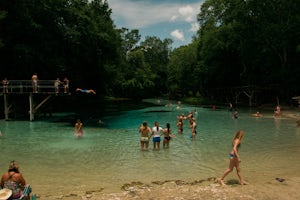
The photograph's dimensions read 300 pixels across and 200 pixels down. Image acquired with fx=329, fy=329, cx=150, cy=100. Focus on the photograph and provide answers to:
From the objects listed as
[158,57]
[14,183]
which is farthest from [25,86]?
[158,57]

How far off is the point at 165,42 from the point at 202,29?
69537 mm

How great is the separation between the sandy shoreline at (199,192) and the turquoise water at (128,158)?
818 mm

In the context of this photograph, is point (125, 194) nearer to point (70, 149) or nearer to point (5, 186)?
point (5, 186)

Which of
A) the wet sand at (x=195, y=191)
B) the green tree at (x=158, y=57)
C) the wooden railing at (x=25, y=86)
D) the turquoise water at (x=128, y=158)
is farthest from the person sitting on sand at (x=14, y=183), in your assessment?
the green tree at (x=158, y=57)

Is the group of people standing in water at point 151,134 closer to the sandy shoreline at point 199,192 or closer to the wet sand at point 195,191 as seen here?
the wet sand at point 195,191

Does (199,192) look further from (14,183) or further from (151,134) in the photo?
(151,134)

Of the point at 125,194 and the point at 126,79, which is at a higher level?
the point at 126,79

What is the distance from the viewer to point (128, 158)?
56.1 feet

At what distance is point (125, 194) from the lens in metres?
10.9

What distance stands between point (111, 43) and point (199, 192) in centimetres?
4955

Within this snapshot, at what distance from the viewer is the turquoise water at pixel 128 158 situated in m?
13.2

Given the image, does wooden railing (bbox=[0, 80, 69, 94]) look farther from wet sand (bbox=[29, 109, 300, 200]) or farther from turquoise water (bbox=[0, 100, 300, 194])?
wet sand (bbox=[29, 109, 300, 200])

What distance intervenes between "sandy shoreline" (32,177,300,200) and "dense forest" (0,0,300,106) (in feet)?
107

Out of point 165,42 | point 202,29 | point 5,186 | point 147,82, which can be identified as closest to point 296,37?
point 202,29
